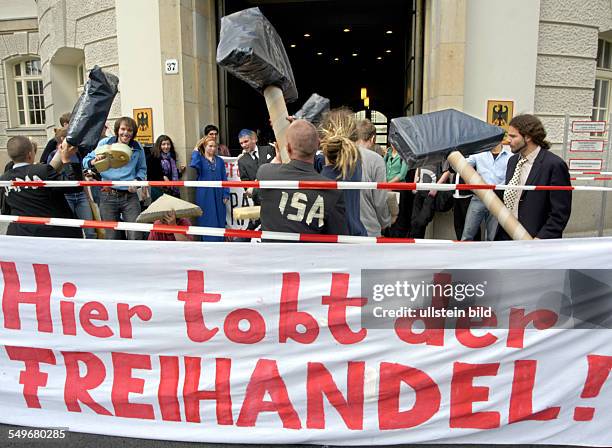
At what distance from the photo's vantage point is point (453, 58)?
711 cm

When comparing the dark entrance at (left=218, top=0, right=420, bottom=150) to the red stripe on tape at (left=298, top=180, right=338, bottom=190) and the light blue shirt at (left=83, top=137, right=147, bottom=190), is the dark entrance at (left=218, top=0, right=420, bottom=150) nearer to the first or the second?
the light blue shirt at (left=83, top=137, right=147, bottom=190)

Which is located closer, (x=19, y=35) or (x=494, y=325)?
(x=494, y=325)

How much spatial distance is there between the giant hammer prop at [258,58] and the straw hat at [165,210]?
2.80 feet

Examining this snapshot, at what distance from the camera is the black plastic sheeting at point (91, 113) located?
3.56 m

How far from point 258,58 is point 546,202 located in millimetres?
2381

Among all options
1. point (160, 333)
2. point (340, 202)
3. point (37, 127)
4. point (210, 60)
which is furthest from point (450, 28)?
point (37, 127)

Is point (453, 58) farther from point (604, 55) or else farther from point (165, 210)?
point (165, 210)

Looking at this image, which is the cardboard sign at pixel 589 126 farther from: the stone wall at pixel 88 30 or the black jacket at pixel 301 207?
the stone wall at pixel 88 30

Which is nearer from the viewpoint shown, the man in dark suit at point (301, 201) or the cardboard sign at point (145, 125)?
the man in dark suit at point (301, 201)

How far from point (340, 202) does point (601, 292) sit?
1.48 metres

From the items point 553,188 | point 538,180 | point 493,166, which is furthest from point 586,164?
point 553,188

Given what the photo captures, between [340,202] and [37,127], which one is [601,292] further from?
[37,127]

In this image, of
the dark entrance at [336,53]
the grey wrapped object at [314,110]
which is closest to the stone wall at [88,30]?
the dark entrance at [336,53]

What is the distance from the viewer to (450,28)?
707 cm
